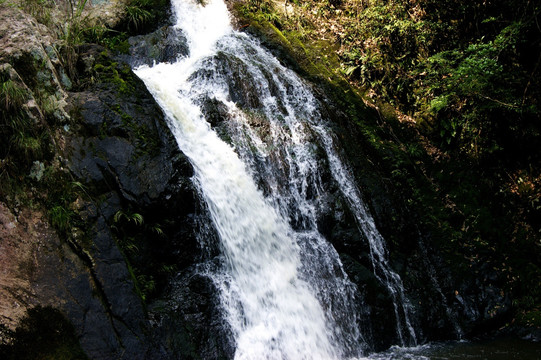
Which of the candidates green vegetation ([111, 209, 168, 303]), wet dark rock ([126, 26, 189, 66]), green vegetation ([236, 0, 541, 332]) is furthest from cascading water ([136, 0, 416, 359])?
green vegetation ([236, 0, 541, 332])

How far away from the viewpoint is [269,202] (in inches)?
259

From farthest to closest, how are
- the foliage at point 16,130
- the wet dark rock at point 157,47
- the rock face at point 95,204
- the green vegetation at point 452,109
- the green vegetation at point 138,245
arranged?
1. the wet dark rock at point 157,47
2. the green vegetation at point 452,109
3. the green vegetation at point 138,245
4. the foliage at point 16,130
5. the rock face at point 95,204

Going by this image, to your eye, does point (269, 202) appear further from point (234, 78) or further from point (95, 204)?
point (234, 78)

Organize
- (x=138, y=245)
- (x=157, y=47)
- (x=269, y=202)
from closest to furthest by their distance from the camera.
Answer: (x=138, y=245), (x=269, y=202), (x=157, y=47)

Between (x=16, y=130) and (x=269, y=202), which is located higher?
(x=16, y=130)

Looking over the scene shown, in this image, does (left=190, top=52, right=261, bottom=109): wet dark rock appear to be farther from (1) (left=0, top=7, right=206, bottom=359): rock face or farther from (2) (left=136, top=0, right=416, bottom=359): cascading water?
(1) (left=0, top=7, right=206, bottom=359): rock face

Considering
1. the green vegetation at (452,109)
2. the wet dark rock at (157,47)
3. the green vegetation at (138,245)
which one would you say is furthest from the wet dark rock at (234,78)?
the green vegetation at (138,245)

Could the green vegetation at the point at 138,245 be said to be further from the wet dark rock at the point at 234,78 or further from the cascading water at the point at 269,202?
the wet dark rock at the point at 234,78

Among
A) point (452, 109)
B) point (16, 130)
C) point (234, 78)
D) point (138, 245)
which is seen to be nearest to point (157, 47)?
point (234, 78)

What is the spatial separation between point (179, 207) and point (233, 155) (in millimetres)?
1864

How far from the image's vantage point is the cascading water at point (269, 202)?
17.6ft

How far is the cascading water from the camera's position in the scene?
5.38m

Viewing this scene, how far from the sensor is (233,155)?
6.78 meters

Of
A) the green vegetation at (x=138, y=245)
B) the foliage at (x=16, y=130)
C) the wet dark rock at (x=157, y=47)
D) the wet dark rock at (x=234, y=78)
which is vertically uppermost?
the wet dark rock at (x=157, y=47)
